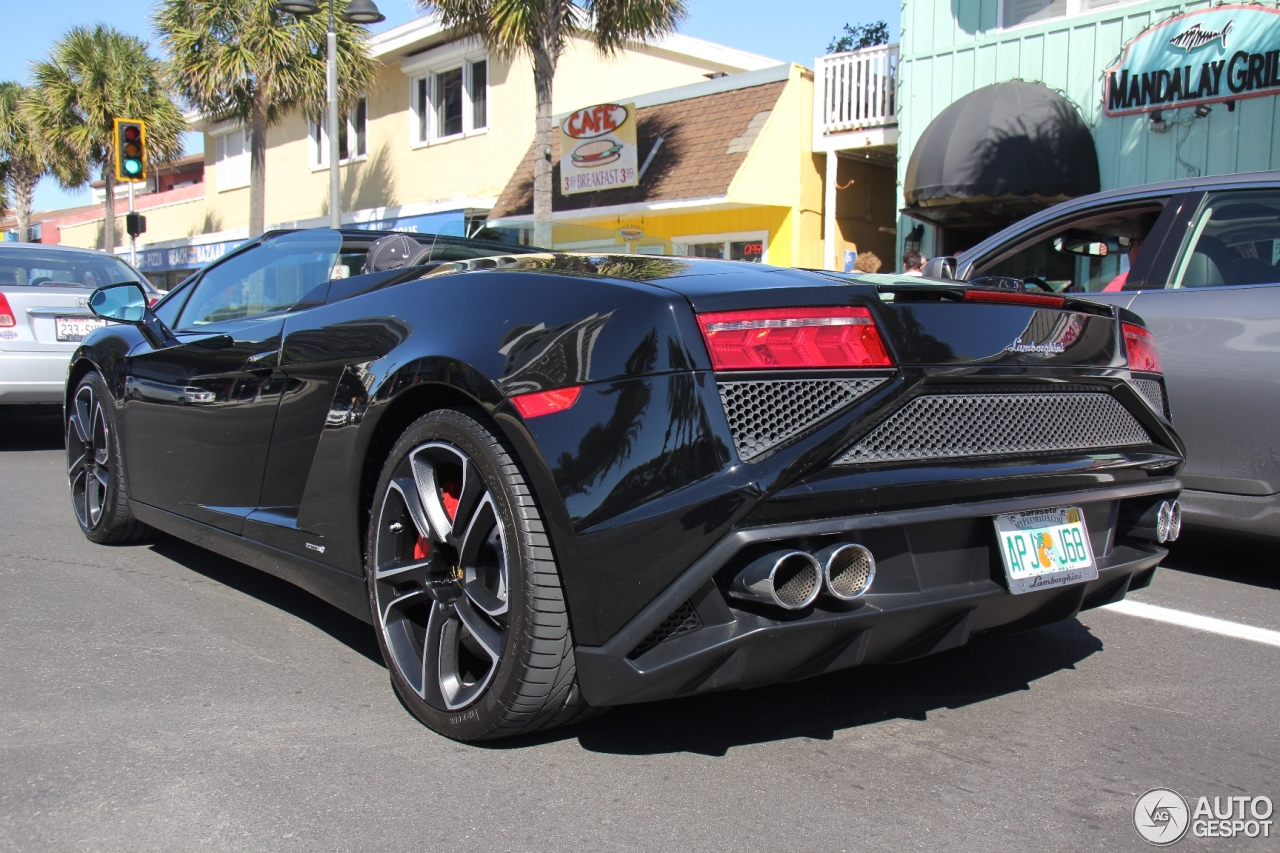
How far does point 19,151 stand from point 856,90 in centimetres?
3153

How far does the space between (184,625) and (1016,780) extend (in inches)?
108

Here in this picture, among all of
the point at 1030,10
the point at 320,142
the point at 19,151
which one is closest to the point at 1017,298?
the point at 1030,10

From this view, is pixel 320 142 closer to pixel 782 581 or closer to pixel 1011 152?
pixel 1011 152

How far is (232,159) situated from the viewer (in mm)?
31094

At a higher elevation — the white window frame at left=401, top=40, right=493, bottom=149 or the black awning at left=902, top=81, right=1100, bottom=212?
the white window frame at left=401, top=40, right=493, bottom=149

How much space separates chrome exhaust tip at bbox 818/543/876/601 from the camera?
2373 millimetres

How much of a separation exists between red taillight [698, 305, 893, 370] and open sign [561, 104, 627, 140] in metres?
15.6

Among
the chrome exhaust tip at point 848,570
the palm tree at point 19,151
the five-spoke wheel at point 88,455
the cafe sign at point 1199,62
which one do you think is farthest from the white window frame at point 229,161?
the chrome exhaust tip at point 848,570

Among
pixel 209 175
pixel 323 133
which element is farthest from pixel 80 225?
pixel 323 133

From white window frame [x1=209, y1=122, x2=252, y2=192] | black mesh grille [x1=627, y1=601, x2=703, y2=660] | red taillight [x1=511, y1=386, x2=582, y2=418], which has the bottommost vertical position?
black mesh grille [x1=627, y1=601, x2=703, y2=660]

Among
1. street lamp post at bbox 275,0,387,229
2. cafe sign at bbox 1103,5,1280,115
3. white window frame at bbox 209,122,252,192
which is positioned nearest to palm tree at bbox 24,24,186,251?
white window frame at bbox 209,122,252,192

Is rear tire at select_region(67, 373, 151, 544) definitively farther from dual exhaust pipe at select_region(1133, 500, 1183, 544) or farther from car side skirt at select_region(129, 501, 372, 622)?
A: dual exhaust pipe at select_region(1133, 500, 1183, 544)

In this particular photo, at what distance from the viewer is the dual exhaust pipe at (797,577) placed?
7.61ft

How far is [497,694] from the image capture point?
2607mm
